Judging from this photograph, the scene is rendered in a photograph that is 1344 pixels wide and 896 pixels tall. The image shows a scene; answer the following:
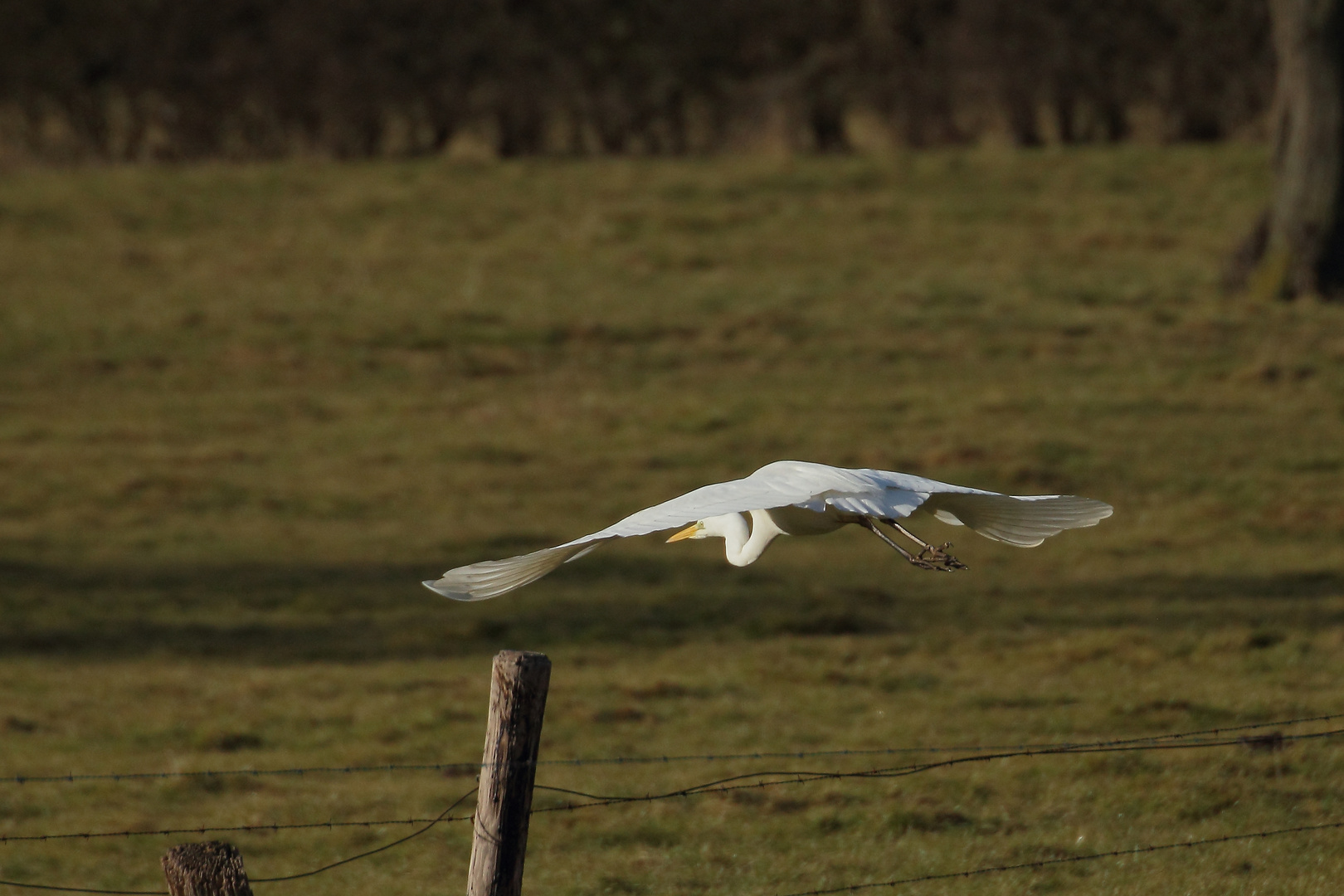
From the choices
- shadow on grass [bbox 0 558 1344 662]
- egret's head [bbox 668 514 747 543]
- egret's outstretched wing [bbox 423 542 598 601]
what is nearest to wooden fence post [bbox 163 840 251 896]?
egret's outstretched wing [bbox 423 542 598 601]

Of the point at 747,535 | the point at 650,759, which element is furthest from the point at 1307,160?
the point at 650,759

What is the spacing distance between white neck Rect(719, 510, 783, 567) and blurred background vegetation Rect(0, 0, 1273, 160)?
1759 centimetres

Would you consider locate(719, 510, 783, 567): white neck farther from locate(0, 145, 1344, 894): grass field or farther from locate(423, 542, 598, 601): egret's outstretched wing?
locate(0, 145, 1344, 894): grass field

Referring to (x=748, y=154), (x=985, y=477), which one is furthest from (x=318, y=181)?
(x=985, y=477)

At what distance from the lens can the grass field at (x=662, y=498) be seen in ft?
23.0

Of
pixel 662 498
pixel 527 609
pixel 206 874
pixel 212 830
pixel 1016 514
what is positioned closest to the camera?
pixel 206 874

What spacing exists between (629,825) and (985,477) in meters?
6.25

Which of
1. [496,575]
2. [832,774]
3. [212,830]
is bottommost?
[212,830]

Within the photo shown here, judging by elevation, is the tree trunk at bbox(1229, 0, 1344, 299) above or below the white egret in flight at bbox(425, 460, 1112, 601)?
above

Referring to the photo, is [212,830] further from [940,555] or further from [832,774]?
[940,555]

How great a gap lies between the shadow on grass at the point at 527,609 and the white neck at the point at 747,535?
4388 millimetres

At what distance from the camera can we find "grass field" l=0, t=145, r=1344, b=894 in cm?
700

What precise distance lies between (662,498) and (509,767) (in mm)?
8010

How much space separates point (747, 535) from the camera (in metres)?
5.32
